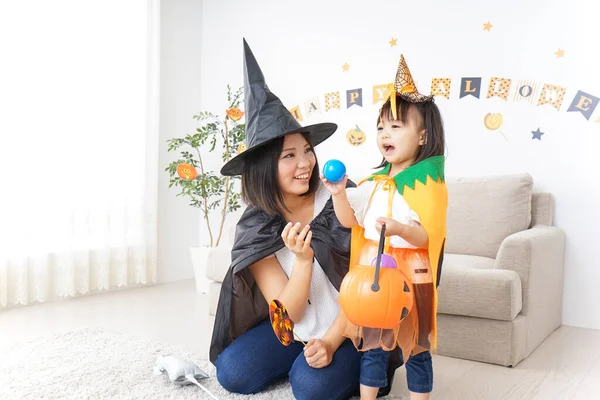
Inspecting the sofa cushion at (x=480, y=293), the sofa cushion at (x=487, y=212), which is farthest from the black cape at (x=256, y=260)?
the sofa cushion at (x=487, y=212)

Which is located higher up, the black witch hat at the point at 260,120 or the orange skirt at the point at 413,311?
the black witch hat at the point at 260,120

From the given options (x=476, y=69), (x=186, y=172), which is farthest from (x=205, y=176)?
(x=476, y=69)

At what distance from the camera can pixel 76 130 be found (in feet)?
11.2

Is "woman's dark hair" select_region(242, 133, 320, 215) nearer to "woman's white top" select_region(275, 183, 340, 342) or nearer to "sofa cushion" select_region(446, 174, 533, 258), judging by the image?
"woman's white top" select_region(275, 183, 340, 342)

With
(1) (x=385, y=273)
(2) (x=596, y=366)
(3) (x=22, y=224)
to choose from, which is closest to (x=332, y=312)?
(1) (x=385, y=273)

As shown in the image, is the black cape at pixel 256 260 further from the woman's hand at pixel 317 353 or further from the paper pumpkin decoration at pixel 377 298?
the paper pumpkin decoration at pixel 377 298

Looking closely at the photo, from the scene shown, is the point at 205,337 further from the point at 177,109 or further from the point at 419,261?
the point at 177,109

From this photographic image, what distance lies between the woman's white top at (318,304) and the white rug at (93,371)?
0.23 m

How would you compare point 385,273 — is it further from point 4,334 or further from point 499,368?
point 4,334

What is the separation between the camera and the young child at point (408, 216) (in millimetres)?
1459

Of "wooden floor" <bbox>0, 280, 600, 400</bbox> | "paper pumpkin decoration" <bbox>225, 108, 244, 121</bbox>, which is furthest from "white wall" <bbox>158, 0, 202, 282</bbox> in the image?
"paper pumpkin decoration" <bbox>225, 108, 244, 121</bbox>

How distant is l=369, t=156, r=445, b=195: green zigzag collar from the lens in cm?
148

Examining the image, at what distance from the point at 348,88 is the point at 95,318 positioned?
2109mm

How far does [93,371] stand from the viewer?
208 centimetres
